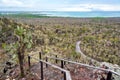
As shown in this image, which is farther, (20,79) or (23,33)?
(23,33)

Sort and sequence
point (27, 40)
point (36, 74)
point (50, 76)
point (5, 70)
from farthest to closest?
point (5, 70) < point (27, 40) < point (36, 74) < point (50, 76)

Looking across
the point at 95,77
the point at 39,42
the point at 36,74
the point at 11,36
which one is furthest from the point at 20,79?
the point at 39,42

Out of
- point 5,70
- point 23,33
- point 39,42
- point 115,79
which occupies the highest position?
point 23,33

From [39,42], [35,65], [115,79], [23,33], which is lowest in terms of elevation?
[39,42]

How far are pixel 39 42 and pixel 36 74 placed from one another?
31294mm

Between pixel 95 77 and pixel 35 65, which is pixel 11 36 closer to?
pixel 35 65

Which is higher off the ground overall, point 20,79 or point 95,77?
point 95,77

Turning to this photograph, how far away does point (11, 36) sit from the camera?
34656 millimetres

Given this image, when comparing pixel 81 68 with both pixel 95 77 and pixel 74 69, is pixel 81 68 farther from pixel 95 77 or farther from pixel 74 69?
pixel 95 77

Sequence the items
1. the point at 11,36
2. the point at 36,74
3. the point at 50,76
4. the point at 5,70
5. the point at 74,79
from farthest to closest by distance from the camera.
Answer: the point at 11,36 → the point at 5,70 → the point at 36,74 → the point at 50,76 → the point at 74,79

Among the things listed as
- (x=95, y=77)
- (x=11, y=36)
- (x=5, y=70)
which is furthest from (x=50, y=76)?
(x=11, y=36)

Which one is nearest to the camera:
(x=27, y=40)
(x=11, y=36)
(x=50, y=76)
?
(x=50, y=76)

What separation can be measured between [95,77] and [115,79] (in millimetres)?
1732

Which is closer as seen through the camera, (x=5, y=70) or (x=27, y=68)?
(x=27, y=68)
